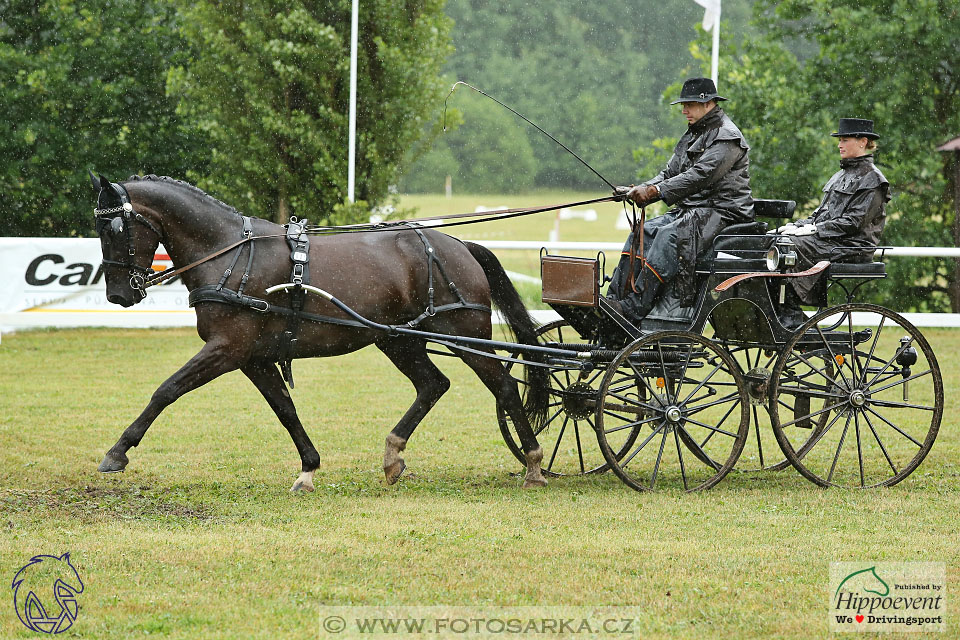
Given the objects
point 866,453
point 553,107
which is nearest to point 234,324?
point 866,453

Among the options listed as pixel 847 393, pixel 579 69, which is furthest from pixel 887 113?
pixel 579 69

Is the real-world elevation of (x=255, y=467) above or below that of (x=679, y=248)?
below

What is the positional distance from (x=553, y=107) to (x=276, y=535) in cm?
3558

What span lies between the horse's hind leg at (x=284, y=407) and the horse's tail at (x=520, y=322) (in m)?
1.33

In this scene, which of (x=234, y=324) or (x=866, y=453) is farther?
(x=866, y=453)

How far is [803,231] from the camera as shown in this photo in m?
6.90

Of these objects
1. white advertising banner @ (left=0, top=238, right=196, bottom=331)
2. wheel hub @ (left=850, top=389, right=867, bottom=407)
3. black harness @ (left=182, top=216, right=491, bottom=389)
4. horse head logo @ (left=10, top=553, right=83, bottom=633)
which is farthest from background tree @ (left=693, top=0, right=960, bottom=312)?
horse head logo @ (left=10, top=553, right=83, bottom=633)

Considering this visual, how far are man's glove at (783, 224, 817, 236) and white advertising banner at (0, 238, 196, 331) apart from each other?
855cm

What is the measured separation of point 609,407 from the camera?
6.73m

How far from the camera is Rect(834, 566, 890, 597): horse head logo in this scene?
15.9 feet

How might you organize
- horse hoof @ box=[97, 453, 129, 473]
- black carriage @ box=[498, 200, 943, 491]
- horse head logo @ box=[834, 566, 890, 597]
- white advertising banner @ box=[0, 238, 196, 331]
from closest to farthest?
horse head logo @ box=[834, 566, 890, 597]
horse hoof @ box=[97, 453, 129, 473]
black carriage @ box=[498, 200, 943, 491]
white advertising banner @ box=[0, 238, 196, 331]

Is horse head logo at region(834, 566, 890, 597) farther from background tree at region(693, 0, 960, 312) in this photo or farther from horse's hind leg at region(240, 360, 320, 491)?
background tree at region(693, 0, 960, 312)

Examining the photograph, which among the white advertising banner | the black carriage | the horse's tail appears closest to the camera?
the black carriage

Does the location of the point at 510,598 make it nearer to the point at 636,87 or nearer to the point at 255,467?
the point at 255,467
